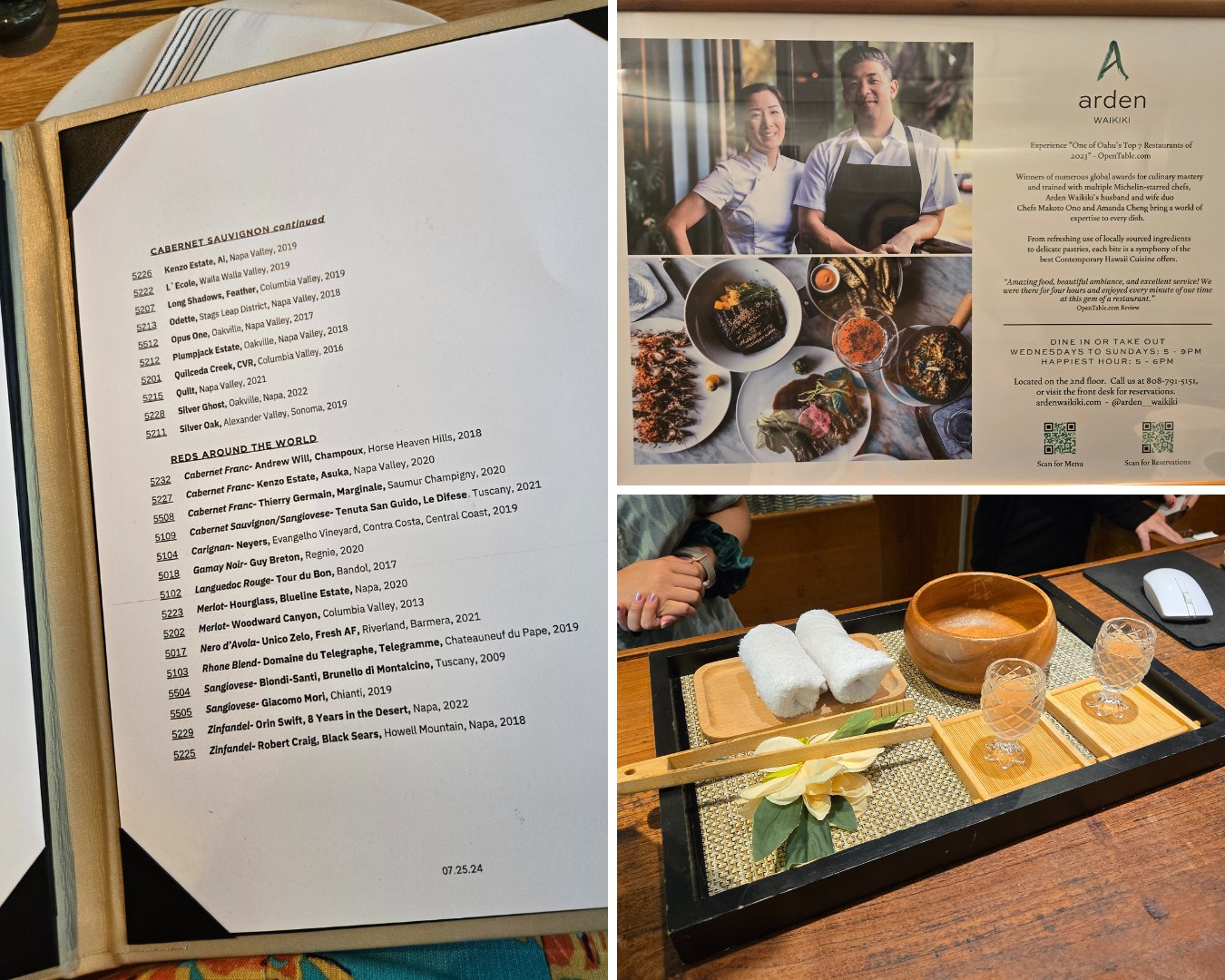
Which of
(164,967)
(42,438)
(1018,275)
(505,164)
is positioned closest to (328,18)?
(505,164)

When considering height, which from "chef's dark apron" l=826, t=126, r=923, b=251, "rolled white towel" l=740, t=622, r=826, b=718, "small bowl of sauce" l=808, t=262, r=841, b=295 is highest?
"chef's dark apron" l=826, t=126, r=923, b=251

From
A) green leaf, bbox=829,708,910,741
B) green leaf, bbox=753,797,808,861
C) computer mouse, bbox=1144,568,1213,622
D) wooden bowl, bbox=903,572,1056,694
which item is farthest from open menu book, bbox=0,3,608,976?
computer mouse, bbox=1144,568,1213,622

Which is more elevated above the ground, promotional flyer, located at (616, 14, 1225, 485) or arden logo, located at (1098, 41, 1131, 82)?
arden logo, located at (1098, 41, 1131, 82)

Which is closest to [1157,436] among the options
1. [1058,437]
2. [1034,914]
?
[1058,437]

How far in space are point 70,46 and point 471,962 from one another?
0.72m

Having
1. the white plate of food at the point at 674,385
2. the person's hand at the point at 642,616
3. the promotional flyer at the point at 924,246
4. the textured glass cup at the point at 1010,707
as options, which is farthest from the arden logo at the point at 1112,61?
the person's hand at the point at 642,616

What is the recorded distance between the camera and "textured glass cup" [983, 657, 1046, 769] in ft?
1.77

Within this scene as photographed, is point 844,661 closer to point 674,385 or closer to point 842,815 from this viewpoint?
point 842,815

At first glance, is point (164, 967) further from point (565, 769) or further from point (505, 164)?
point (505, 164)

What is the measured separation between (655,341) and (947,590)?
417 millimetres

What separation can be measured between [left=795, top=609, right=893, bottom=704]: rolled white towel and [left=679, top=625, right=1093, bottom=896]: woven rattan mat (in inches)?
1.6

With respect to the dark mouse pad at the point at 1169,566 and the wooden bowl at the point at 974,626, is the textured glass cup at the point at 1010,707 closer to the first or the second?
the wooden bowl at the point at 974,626

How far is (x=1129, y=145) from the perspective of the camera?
352mm

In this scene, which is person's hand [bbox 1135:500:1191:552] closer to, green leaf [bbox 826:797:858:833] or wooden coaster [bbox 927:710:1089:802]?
wooden coaster [bbox 927:710:1089:802]
